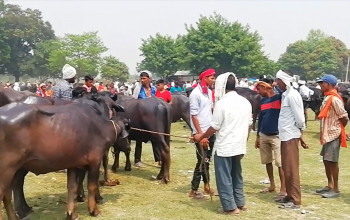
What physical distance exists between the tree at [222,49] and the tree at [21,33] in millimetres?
32966

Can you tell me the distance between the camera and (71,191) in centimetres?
572

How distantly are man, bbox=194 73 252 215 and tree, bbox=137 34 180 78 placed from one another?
43.4 metres

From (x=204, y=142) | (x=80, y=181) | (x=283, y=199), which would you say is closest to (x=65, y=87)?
(x=80, y=181)

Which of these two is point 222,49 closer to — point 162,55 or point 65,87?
point 162,55

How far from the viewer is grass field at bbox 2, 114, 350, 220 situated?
19.9 ft

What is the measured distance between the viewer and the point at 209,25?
45781mm

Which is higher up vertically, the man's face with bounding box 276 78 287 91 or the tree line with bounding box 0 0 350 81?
the tree line with bounding box 0 0 350 81

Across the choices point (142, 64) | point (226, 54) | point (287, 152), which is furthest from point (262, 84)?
point (142, 64)

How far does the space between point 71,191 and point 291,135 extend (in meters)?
3.29

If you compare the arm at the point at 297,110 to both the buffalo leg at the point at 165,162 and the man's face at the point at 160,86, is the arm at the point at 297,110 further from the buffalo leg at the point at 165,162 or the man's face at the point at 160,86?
the man's face at the point at 160,86

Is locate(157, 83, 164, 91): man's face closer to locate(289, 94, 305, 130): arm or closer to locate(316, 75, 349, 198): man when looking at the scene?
locate(316, 75, 349, 198): man

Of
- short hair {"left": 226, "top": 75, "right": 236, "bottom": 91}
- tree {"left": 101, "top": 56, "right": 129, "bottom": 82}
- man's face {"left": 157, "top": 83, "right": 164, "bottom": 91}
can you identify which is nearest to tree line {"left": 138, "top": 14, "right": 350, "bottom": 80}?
tree {"left": 101, "top": 56, "right": 129, "bottom": 82}

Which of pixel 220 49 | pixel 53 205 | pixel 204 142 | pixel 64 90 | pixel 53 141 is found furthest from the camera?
pixel 220 49

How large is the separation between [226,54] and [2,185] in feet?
135
